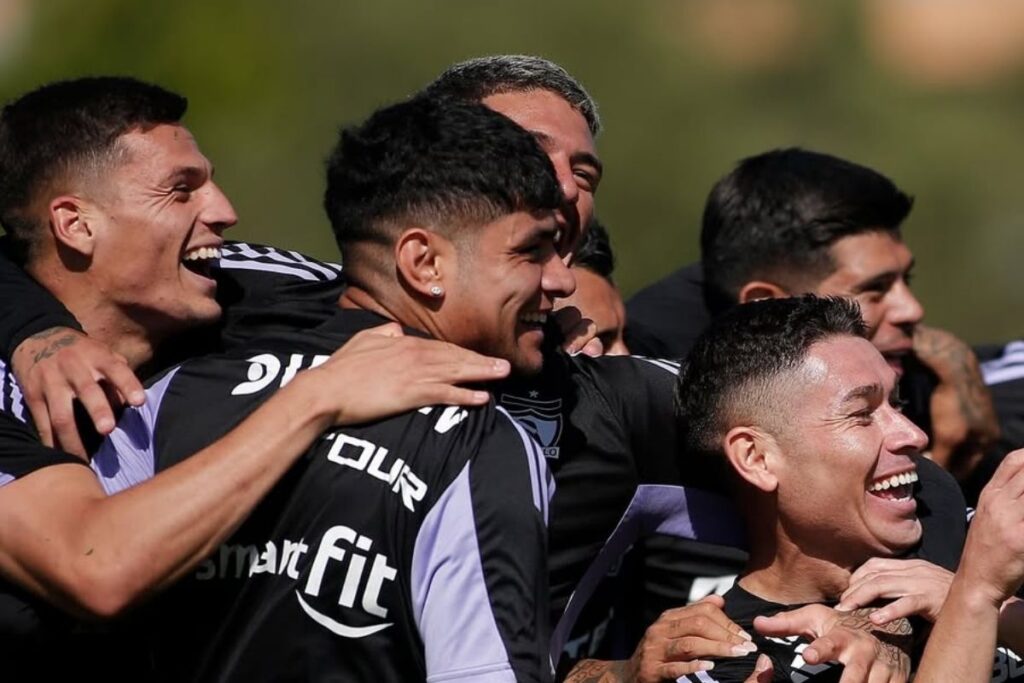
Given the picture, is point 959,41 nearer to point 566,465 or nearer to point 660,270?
point 660,270

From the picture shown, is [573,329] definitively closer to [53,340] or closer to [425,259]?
[425,259]

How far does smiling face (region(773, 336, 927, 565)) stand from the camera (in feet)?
12.8

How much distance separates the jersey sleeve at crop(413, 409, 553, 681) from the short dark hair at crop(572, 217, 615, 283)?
181cm

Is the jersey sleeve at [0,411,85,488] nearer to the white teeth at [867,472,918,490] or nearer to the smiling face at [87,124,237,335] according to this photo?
the smiling face at [87,124,237,335]

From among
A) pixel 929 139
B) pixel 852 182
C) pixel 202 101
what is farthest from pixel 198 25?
pixel 852 182

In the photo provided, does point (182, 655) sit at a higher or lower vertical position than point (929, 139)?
higher

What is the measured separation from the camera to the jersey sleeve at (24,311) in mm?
4031

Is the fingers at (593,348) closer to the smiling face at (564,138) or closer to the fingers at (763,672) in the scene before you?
the smiling face at (564,138)

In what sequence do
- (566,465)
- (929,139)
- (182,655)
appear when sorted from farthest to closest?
1. (929,139)
2. (566,465)
3. (182,655)

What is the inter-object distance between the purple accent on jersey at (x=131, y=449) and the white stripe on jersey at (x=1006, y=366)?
12.1 ft

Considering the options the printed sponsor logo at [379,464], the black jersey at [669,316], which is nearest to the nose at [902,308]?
the black jersey at [669,316]

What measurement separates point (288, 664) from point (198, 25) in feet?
46.2

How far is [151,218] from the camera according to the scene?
13.8ft

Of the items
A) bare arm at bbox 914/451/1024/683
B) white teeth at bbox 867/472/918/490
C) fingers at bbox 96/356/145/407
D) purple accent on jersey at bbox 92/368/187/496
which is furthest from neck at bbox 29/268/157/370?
bare arm at bbox 914/451/1024/683
